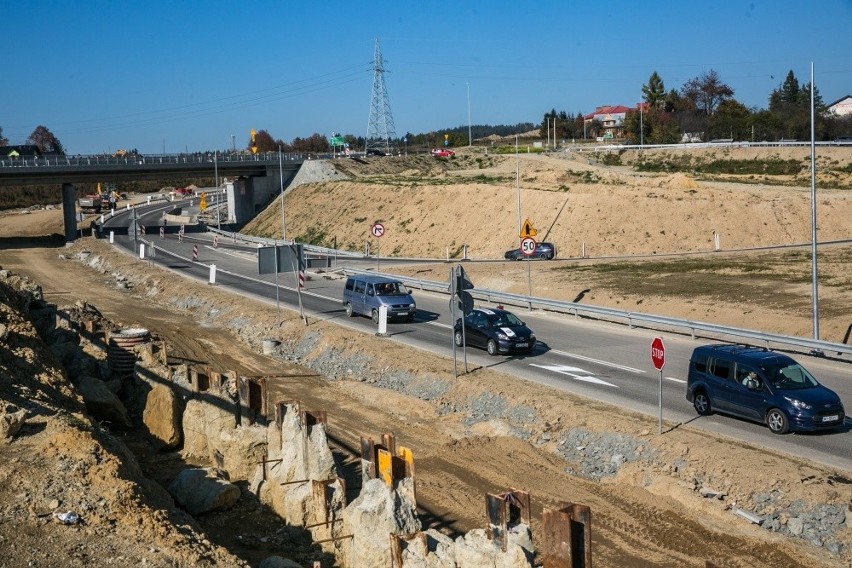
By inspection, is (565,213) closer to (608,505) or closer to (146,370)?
(146,370)

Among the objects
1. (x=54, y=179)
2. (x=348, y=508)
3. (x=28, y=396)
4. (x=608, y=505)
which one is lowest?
(x=608, y=505)

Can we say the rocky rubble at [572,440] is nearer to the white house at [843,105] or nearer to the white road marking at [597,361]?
the white road marking at [597,361]

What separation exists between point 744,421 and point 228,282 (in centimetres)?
3424

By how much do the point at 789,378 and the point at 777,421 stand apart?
3.60 ft

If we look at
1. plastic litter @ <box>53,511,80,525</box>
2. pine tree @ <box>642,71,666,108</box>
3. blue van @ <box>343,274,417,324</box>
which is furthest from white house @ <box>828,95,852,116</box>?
plastic litter @ <box>53,511,80,525</box>

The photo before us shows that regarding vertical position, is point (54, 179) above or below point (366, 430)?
above

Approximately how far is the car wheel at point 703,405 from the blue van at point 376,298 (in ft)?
49.2

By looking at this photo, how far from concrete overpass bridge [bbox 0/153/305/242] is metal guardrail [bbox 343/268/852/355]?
102 feet

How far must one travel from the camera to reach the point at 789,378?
18.4 meters

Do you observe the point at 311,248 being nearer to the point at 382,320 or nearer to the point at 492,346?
the point at 382,320

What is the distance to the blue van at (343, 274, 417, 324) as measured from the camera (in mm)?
32906

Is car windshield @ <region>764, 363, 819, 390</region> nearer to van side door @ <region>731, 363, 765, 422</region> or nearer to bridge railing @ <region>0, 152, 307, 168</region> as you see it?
van side door @ <region>731, 363, 765, 422</region>

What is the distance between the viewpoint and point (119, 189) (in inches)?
6358

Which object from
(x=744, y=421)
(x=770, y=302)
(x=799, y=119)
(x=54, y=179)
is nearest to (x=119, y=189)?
(x=54, y=179)
